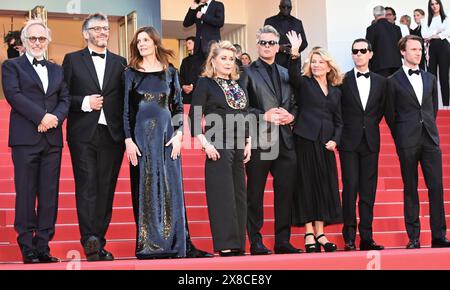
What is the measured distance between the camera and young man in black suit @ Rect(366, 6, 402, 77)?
12523mm

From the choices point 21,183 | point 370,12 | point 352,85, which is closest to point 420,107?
point 352,85

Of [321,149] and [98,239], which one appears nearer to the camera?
[98,239]

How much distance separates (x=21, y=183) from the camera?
21.2 ft

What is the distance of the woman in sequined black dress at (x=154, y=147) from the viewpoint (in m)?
6.66

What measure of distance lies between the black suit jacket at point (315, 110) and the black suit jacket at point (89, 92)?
1.56 metres

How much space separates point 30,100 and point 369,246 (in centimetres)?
319

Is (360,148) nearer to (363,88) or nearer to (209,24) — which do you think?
(363,88)

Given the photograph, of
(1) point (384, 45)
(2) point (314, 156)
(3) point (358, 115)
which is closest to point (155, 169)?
(2) point (314, 156)

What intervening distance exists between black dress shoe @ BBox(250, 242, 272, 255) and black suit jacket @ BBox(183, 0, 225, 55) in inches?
173

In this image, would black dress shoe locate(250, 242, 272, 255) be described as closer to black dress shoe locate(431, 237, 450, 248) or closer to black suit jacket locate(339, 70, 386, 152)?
black suit jacket locate(339, 70, 386, 152)

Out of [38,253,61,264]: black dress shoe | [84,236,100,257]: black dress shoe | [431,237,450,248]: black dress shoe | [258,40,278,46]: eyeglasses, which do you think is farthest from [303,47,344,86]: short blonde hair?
[38,253,61,264]: black dress shoe

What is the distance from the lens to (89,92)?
687cm

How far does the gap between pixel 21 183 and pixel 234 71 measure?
196cm

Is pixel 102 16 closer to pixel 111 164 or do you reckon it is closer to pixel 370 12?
pixel 111 164
